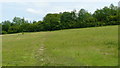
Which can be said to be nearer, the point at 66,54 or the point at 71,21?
the point at 66,54

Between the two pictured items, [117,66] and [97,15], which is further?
[97,15]

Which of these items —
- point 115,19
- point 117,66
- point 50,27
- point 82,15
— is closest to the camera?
point 117,66

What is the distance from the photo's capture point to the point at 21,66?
959 centimetres

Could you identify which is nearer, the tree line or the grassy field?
the grassy field

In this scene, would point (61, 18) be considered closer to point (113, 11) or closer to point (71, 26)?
point (71, 26)

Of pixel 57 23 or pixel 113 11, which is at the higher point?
pixel 113 11

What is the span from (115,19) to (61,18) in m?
29.9

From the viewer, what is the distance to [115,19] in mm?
68312

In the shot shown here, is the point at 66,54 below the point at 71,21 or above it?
below

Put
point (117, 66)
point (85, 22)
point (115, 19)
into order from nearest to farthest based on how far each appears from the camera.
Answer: point (117, 66), point (115, 19), point (85, 22)

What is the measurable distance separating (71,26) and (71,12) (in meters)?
15.3

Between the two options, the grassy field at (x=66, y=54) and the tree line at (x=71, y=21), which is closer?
the grassy field at (x=66, y=54)

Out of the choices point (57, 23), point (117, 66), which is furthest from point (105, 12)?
point (117, 66)

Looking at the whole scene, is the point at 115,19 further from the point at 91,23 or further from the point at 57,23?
the point at 57,23
